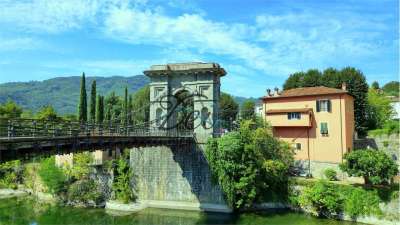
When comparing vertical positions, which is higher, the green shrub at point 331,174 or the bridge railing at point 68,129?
the bridge railing at point 68,129

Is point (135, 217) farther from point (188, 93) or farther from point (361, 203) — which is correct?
point (361, 203)

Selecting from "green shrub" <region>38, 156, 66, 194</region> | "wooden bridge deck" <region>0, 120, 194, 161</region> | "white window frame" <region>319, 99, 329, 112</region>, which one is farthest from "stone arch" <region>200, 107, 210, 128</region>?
"green shrub" <region>38, 156, 66, 194</region>

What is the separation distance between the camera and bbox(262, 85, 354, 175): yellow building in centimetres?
3025

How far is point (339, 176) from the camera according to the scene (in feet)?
90.9

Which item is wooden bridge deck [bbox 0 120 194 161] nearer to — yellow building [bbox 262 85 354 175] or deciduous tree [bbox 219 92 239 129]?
yellow building [bbox 262 85 354 175]

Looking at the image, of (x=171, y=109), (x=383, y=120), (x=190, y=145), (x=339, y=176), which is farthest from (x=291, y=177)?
(x=383, y=120)

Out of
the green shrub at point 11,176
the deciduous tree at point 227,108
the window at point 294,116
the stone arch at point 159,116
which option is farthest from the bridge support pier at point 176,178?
the deciduous tree at point 227,108

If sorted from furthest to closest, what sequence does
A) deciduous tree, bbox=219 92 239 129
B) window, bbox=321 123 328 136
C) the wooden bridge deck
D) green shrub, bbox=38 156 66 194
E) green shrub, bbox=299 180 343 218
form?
deciduous tree, bbox=219 92 239 129
window, bbox=321 123 328 136
green shrub, bbox=38 156 66 194
green shrub, bbox=299 180 343 218
the wooden bridge deck

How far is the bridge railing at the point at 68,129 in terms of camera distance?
1324 cm

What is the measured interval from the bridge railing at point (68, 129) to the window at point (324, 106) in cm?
1067

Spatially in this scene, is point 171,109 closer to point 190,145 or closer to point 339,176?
point 190,145

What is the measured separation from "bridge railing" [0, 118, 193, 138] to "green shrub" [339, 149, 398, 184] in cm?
1137

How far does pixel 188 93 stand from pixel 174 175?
256 inches

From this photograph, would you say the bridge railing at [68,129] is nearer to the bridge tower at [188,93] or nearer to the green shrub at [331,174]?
the bridge tower at [188,93]
